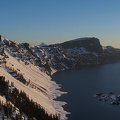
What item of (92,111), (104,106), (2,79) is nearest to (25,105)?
(2,79)

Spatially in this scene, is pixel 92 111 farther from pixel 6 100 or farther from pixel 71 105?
pixel 6 100

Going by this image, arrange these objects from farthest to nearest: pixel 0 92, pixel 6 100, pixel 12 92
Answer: pixel 12 92
pixel 0 92
pixel 6 100

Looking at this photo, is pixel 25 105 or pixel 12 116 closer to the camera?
pixel 12 116

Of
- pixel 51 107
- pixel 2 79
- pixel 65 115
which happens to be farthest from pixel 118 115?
pixel 2 79

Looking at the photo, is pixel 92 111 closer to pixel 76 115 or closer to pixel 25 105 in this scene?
pixel 76 115

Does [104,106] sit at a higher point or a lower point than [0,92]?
lower

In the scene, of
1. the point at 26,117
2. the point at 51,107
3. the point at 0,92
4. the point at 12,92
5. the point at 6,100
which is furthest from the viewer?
the point at 51,107

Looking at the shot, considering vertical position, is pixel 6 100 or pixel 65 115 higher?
pixel 6 100

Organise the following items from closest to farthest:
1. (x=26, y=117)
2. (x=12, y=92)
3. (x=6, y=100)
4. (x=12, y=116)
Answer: (x=12, y=116) < (x=26, y=117) < (x=6, y=100) < (x=12, y=92)

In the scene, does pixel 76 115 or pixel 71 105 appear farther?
pixel 71 105
